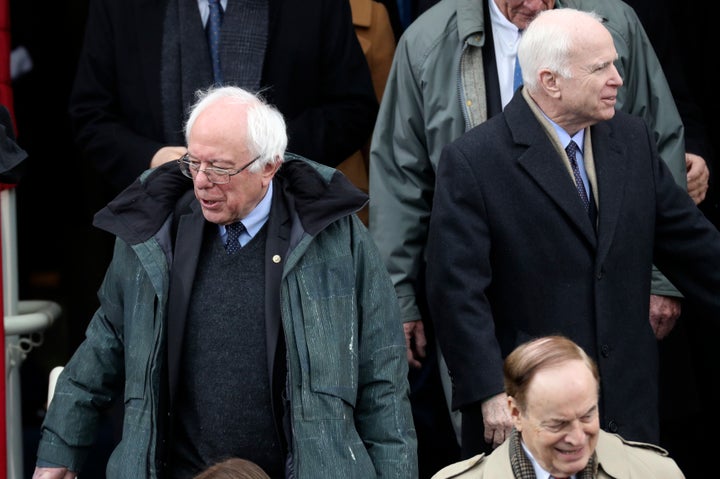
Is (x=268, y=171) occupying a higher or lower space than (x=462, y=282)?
higher

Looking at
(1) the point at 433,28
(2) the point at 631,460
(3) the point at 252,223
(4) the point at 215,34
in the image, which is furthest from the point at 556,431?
(4) the point at 215,34

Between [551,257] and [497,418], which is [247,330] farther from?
[551,257]

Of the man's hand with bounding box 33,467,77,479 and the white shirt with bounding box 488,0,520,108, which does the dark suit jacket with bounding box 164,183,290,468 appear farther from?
the white shirt with bounding box 488,0,520,108

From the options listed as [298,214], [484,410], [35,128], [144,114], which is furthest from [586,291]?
[35,128]

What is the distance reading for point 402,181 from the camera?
616cm

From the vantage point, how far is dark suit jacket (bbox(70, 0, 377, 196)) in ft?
20.6

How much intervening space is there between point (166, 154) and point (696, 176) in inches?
77.0

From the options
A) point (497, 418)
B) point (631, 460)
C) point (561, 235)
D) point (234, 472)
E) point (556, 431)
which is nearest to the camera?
point (234, 472)

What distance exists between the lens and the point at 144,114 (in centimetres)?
634

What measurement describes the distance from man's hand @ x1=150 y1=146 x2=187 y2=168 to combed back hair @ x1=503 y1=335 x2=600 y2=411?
197 centimetres

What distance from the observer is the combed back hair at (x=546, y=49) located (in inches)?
213

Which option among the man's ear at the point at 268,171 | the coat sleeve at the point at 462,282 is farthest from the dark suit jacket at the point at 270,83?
the man's ear at the point at 268,171

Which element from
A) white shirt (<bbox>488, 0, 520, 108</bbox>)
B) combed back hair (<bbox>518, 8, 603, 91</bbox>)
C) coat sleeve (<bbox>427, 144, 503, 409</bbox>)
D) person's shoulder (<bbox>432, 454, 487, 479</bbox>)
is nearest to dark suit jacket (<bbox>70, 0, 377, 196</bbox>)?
white shirt (<bbox>488, 0, 520, 108</bbox>)

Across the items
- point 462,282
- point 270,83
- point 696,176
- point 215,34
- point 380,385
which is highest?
point 215,34
